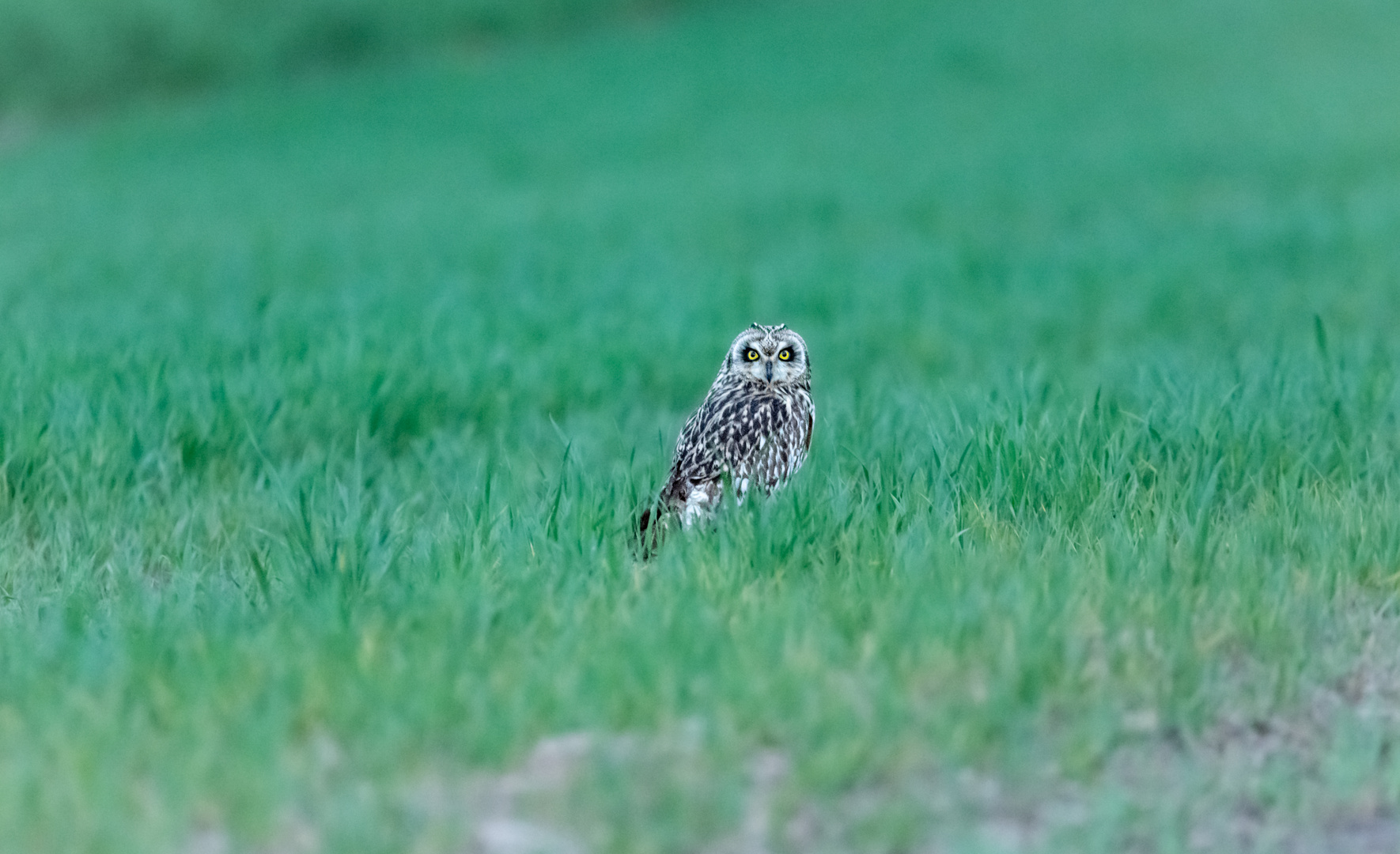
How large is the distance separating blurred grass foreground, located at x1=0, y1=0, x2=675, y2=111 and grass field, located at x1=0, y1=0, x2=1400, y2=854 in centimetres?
1246

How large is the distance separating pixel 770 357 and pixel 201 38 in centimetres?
2237

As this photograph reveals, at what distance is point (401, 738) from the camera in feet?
9.95

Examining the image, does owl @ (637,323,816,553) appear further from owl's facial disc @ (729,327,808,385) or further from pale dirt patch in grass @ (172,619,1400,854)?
pale dirt patch in grass @ (172,619,1400,854)

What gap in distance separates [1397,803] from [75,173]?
57.3 feet

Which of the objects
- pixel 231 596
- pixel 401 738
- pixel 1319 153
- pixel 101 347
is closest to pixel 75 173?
pixel 101 347

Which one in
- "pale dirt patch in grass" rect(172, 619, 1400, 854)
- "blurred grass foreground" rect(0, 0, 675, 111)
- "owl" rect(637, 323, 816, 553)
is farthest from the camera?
"blurred grass foreground" rect(0, 0, 675, 111)

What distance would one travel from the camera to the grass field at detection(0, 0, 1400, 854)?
9.67 feet

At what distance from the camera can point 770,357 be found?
4.79m

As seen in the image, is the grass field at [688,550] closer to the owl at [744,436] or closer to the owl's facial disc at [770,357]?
the owl at [744,436]

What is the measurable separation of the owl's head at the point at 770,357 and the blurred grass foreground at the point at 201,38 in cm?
2120

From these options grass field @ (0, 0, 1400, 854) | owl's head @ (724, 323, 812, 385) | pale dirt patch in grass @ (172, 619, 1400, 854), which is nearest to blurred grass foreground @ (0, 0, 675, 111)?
grass field @ (0, 0, 1400, 854)

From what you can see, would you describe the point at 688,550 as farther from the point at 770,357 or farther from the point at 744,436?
the point at 770,357

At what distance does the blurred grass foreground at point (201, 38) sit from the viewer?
917 inches

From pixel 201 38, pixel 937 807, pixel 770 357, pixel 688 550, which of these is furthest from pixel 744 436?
pixel 201 38
